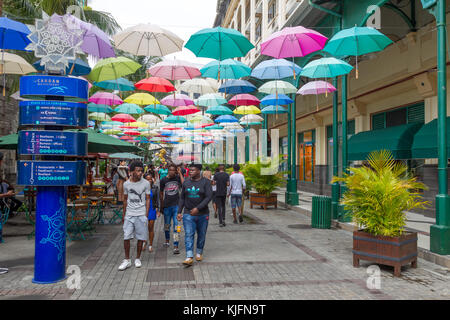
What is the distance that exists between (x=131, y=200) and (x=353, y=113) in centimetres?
1321

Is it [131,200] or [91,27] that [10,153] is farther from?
[131,200]

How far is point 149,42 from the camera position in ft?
35.4

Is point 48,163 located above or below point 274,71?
below

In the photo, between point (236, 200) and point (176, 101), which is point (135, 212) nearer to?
point (236, 200)

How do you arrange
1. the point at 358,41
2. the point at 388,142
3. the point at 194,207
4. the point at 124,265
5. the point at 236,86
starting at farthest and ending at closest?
the point at 236,86 → the point at 388,142 → the point at 358,41 → the point at 194,207 → the point at 124,265

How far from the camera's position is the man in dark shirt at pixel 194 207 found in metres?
6.99

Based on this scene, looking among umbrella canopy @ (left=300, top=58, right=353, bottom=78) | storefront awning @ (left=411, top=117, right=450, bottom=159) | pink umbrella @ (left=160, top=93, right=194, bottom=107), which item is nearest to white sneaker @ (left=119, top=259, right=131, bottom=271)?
umbrella canopy @ (left=300, top=58, right=353, bottom=78)

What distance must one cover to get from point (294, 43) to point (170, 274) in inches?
277

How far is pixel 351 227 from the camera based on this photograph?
10.6m

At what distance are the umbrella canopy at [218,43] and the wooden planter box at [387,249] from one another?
6.17m

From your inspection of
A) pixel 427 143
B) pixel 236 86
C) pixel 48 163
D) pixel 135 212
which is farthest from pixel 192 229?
pixel 236 86

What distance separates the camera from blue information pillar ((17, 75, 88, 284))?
5789 mm

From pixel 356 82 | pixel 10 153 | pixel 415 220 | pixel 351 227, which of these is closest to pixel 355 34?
pixel 351 227

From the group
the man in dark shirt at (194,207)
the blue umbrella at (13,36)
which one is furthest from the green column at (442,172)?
the blue umbrella at (13,36)
